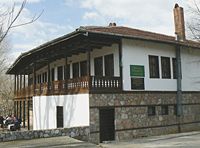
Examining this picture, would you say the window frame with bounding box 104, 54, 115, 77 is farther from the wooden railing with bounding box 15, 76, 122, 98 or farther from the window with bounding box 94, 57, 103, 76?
the wooden railing with bounding box 15, 76, 122, 98

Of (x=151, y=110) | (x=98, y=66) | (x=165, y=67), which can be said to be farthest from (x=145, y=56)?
(x=151, y=110)

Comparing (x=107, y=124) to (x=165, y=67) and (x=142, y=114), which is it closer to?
(x=142, y=114)

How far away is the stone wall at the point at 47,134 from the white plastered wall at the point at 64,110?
0.73 metres

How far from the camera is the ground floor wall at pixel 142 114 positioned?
1733 centimetres

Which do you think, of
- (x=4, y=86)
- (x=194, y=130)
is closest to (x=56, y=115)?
(x=194, y=130)

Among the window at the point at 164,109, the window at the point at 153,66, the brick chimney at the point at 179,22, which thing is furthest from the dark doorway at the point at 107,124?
the brick chimney at the point at 179,22

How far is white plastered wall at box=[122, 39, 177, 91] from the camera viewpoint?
61.4 feet

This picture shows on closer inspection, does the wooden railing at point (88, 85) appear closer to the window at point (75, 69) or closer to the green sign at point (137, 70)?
the green sign at point (137, 70)

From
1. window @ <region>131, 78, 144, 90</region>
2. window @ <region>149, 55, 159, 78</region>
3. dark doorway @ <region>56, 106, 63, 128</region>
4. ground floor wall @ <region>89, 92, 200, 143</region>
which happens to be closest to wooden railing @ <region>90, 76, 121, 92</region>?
ground floor wall @ <region>89, 92, 200, 143</region>

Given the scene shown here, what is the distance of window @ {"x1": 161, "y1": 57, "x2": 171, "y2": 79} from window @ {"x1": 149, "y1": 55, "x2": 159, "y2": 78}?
596 mm

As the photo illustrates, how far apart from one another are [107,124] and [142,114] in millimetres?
2534

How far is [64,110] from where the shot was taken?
20203 mm

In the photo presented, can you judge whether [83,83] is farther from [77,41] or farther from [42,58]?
→ [42,58]

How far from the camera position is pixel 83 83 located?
58.1 ft
